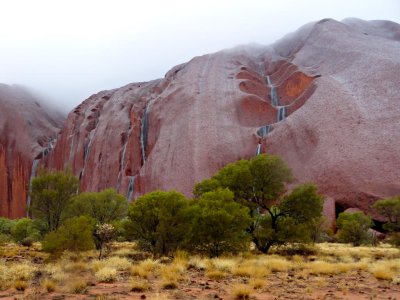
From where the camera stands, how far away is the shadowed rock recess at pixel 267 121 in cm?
4766

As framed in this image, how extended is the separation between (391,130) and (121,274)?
4244 cm

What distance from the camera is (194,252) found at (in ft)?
75.6

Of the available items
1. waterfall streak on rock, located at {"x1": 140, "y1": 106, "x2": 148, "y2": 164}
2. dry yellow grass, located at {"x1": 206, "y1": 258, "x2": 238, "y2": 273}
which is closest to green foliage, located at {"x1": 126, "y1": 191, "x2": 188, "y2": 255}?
dry yellow grass, located at {"x1": 206, "y1": 258, "x2": 238, "y2": 273}

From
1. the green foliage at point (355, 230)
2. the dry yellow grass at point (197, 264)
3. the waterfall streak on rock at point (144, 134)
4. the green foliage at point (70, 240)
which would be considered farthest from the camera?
the waterfall streak on rock at point (144, 134)

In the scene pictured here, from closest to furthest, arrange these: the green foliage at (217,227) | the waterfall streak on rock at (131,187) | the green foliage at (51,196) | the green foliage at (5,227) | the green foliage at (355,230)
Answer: the green foliage at (217,227) → the green foliage at (51,196) → the green foliage at (355,230) → the green foliage at (5,227) → the waterfall streak on rock at (131,187)

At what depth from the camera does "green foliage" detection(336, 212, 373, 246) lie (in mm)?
36500

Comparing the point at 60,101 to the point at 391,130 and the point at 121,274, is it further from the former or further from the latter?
the point at 121,274

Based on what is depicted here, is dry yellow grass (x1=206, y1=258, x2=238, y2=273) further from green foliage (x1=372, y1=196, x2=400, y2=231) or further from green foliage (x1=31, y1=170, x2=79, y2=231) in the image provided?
green foliage (x1=372, y1=196, x2=400, y2=231)

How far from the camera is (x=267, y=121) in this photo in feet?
213

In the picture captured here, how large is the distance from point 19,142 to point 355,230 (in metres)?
80.0

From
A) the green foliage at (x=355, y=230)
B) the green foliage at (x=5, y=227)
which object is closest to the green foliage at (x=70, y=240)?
the green foliage at (x=355, y=230)

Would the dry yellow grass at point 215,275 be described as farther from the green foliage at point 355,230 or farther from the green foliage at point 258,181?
the green foliage at point 355,230

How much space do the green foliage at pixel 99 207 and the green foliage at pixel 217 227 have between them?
39.4 ft

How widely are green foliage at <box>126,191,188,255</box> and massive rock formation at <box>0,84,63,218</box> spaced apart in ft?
201
